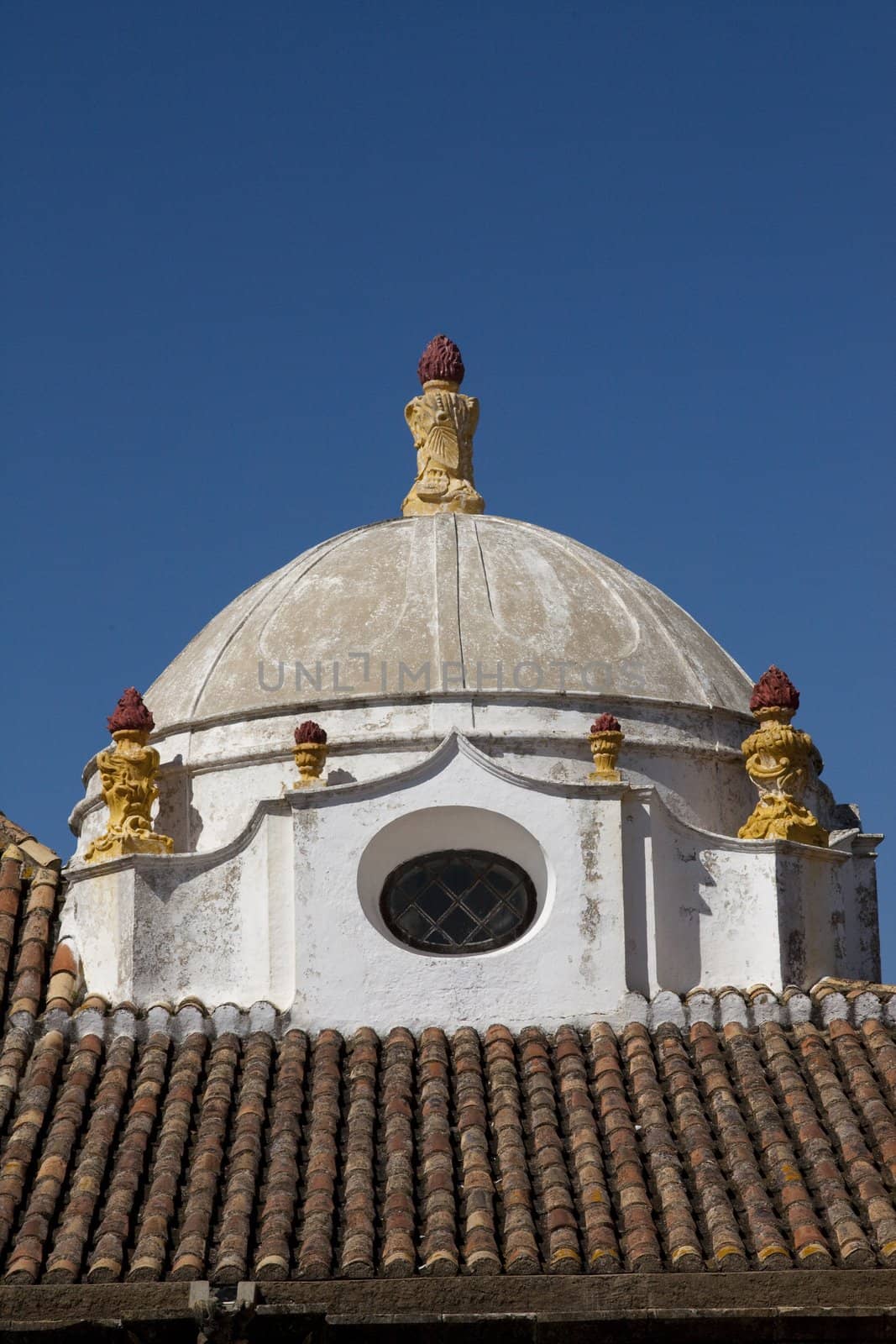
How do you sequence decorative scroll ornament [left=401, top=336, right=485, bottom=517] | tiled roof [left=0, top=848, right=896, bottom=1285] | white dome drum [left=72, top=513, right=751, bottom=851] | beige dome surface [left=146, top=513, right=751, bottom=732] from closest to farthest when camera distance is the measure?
1. tiled roof [left=0, top=848, right=896, bottom=1285]
2. white dome drum [left=72, top=513, right=751, bottom=851]
3. beige dome surface [left=146, top=513, right=751, bottom=732]
4. decorative scroll ornament [left=401, top=336, right=485, bottom=517]

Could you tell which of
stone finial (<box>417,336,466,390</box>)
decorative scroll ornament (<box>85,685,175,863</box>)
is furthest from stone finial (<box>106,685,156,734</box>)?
stone finial (<box>417,336,466,390</box>)

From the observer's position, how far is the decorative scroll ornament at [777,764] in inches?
915

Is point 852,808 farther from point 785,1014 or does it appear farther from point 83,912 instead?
point 83,912

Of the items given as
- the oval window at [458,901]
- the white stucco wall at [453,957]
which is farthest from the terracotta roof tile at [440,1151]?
the oval window at [458,901]

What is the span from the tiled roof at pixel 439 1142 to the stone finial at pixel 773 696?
269cm

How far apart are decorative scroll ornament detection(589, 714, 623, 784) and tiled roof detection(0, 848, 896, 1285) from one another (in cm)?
201

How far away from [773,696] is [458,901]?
139 inches

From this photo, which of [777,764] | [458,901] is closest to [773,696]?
[777,764]

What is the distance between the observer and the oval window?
73.7 feet

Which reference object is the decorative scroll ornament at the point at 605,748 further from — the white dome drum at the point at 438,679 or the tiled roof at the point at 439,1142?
the tiled roof at the point at 439,1142

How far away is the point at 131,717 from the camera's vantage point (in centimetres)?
2342

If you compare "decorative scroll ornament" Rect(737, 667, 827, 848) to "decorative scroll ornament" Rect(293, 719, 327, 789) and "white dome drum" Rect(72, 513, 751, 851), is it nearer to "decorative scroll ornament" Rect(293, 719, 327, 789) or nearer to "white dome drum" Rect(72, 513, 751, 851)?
"white dome drum" Rect(72, 513, 751, 851)

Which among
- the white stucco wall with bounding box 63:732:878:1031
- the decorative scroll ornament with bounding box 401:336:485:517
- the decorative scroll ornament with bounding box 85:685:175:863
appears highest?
the decorative scroll ornament with bounding box 401:336:485:517

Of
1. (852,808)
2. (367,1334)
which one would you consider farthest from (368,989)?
(852,808)
